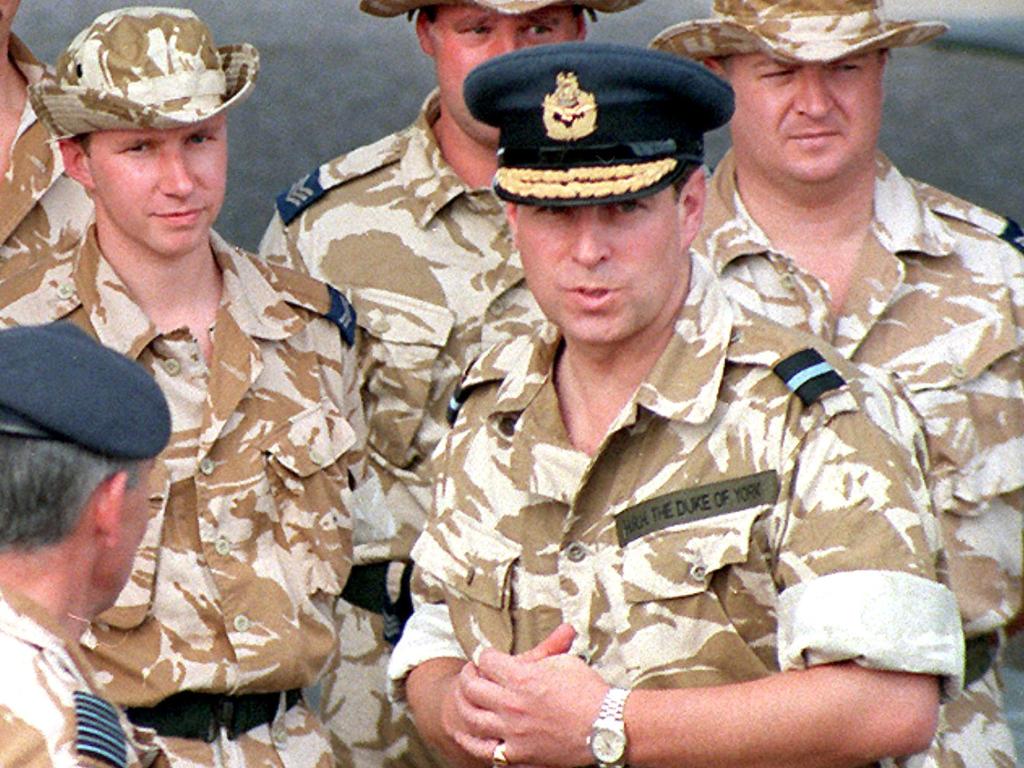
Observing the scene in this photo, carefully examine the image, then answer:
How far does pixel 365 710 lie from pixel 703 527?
67.2 inches

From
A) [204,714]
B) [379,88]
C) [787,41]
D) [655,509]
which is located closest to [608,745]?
[655,509]

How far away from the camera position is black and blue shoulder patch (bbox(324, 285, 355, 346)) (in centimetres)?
433

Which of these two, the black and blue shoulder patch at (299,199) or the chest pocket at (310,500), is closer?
the chest pocket at (310,500)

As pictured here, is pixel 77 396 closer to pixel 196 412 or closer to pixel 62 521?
pixel 62 521

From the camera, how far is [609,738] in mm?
3121

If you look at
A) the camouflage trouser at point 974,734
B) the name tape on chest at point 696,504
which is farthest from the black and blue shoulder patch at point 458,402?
the camouflage trouser at point 974,734

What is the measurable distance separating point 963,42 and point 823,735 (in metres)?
4.36

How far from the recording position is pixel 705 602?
3.22m

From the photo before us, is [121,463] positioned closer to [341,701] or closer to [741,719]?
[741,719]

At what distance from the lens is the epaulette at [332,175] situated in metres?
4.82

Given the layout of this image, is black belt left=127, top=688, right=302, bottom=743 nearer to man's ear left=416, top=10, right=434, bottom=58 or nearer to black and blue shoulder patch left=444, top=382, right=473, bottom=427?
black and blue shoulder patch left=444, top=382, right=473, bottom=427

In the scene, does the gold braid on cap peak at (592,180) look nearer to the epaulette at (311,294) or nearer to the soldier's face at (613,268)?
the soldier's face at (613,268)

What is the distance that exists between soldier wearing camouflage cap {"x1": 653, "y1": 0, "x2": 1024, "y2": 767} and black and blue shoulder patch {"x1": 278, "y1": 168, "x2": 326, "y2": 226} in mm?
843

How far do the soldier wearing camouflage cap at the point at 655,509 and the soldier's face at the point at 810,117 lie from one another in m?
1.02
